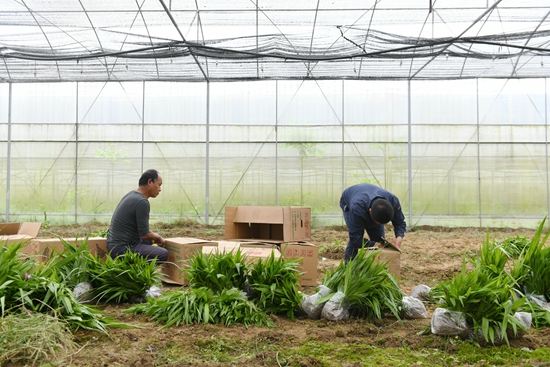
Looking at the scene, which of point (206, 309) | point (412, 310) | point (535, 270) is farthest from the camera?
point (412, 310)

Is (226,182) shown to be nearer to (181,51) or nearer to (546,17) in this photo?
(181,51)

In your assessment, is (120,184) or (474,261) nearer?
(474,261)

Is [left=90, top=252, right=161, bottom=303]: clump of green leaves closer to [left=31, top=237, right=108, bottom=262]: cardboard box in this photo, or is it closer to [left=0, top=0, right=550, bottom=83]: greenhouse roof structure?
[left=31, top=237, right=108, bottom=262]: cardboard box

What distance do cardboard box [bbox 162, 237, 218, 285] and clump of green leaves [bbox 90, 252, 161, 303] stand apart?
40 cm

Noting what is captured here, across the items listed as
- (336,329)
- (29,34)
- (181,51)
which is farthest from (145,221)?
(29,34)

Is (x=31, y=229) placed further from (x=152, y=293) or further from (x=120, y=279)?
(x=152, y=293)

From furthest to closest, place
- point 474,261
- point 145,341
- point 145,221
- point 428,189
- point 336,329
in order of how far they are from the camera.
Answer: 1. point 428,189
2. point 145,221
3. point 474,261
4. point 336,329
5. point 145,341

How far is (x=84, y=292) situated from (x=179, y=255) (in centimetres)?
102

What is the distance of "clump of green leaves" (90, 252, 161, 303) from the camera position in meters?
4.01

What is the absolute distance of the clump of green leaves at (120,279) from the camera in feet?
13.1

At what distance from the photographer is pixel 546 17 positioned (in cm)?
906

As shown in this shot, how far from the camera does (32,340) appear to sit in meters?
2.48

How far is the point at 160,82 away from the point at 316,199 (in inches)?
205

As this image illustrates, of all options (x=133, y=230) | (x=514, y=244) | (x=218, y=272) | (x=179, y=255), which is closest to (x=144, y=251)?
(x=133, y=230)
